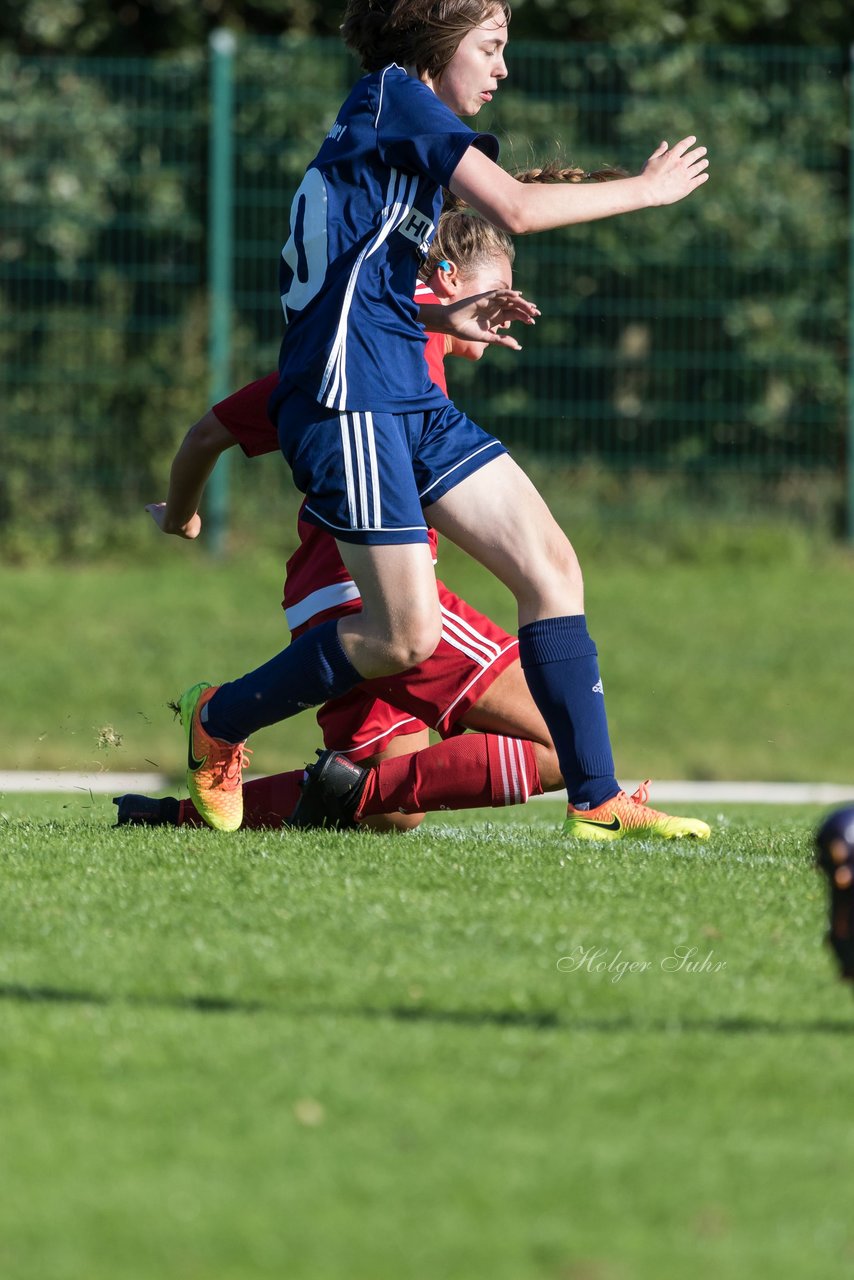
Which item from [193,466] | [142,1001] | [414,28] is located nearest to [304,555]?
[193,466]

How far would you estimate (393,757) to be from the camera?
4.85 metres

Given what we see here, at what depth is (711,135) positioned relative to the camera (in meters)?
12.1

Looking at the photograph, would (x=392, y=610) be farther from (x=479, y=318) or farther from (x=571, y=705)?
(x=479, y=318)

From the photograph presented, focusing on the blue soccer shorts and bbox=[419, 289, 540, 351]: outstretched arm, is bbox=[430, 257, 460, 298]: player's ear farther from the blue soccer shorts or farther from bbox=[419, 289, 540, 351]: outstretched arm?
the blue soccer shorts

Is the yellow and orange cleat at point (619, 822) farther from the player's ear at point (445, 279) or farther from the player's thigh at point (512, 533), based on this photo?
the player's ear at point (445, 279)

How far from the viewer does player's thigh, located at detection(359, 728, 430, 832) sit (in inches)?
189

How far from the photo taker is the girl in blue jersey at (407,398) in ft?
13.5

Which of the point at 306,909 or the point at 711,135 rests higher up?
the point at 711,135

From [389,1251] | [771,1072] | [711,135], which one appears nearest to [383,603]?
[771,1072]

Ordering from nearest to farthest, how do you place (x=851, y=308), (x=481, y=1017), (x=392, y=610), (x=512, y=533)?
(x=481, y=1017) → (x=392, y=610) → (x=512, y=533) → (x=851, y=308)

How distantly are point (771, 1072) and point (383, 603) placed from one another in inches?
73.8

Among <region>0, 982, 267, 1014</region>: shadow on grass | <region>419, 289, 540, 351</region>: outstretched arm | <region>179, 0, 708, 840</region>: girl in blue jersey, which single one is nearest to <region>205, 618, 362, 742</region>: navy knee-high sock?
<region>179, 0, 708, 840</region>: girl in blue jersey

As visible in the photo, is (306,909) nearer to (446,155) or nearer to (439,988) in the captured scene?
(439,988)

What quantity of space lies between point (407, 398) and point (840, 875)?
2010 mm
